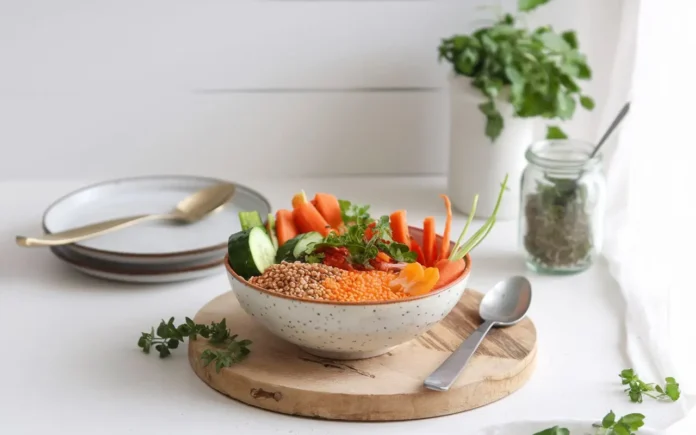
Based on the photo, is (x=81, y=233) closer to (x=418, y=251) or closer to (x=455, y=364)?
(x=418, y=251)

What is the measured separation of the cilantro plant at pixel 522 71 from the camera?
5.43 ft

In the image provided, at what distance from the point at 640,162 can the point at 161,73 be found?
3.13ft

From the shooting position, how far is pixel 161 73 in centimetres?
193

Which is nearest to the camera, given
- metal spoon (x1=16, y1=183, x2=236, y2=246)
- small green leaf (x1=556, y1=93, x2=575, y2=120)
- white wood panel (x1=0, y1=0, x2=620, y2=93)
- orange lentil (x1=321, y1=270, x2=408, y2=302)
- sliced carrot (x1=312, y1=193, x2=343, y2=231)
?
orange lentil (x1=321, y1=270, x2=408, y2=302)

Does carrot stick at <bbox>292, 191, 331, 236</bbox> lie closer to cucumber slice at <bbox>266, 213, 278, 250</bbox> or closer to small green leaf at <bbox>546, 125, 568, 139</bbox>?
cucumber slice at <bbox>266, 213, 278, 250</bbox>

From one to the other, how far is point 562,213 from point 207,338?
60 cm

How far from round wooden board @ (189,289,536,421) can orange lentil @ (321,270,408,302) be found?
101 mm

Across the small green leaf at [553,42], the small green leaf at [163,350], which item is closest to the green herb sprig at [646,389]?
the small green leaf at [163,350]

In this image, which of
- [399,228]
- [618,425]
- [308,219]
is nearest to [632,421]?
[618,425]

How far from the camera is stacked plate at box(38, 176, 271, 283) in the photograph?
1.46m

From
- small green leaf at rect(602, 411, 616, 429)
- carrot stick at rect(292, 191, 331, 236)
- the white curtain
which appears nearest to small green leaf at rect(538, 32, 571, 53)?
the white curtain

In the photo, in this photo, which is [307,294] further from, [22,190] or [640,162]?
[22,190]

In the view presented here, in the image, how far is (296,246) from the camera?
4.09 feet

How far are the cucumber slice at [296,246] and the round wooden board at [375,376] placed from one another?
0.10m
